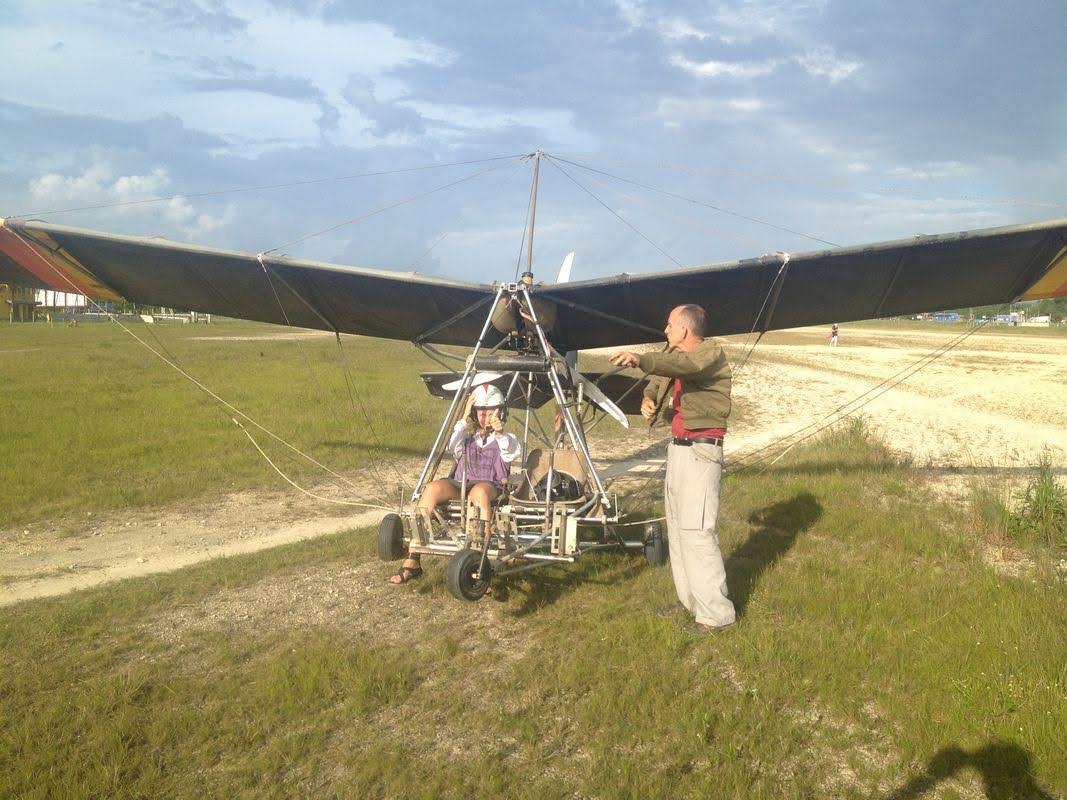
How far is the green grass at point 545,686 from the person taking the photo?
13.2 ft

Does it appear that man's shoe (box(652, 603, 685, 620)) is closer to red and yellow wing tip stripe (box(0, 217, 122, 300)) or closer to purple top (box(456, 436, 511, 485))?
purple top (box(456, 436, 511, 485))

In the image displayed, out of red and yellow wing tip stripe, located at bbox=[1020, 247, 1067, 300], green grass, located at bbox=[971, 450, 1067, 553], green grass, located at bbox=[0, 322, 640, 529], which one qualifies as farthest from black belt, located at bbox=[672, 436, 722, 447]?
green grass, located at bbox=[0, 322, 640, 529]

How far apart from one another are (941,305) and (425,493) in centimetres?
619

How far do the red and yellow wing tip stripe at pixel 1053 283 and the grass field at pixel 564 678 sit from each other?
250 cm

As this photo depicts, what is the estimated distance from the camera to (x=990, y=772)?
3980 mm

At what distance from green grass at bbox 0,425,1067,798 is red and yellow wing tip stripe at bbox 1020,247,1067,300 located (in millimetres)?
3064

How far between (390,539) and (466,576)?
1.22 meters

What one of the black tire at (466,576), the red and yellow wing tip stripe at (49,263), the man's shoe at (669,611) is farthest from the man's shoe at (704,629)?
the red and yellow wing tip stripe at (49,263)

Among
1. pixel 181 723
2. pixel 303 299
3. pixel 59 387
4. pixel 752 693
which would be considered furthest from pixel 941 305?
pixel 59 387

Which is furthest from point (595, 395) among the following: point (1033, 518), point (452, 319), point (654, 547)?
point (1033, 518)

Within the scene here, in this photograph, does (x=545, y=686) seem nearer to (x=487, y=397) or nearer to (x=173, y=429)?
(x=487, y=397)

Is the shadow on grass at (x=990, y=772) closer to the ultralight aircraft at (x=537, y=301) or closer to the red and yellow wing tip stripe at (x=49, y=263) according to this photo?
the ultralight aircraft at (x=537, y=301)

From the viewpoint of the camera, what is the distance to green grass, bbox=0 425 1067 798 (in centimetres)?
402

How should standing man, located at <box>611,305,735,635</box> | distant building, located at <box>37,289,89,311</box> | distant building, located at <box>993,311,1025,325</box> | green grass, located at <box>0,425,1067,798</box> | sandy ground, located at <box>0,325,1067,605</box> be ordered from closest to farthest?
green grass, located at <box>0,425,1067,798</box>, standing man, located at <box>611,305,735,635</box>, sandy ground, located at <box>0,325,1067,605</box>, distant building, located at <box>37,289,89,311</box>, distant building, located at <box>993,311,1025,325</box>
